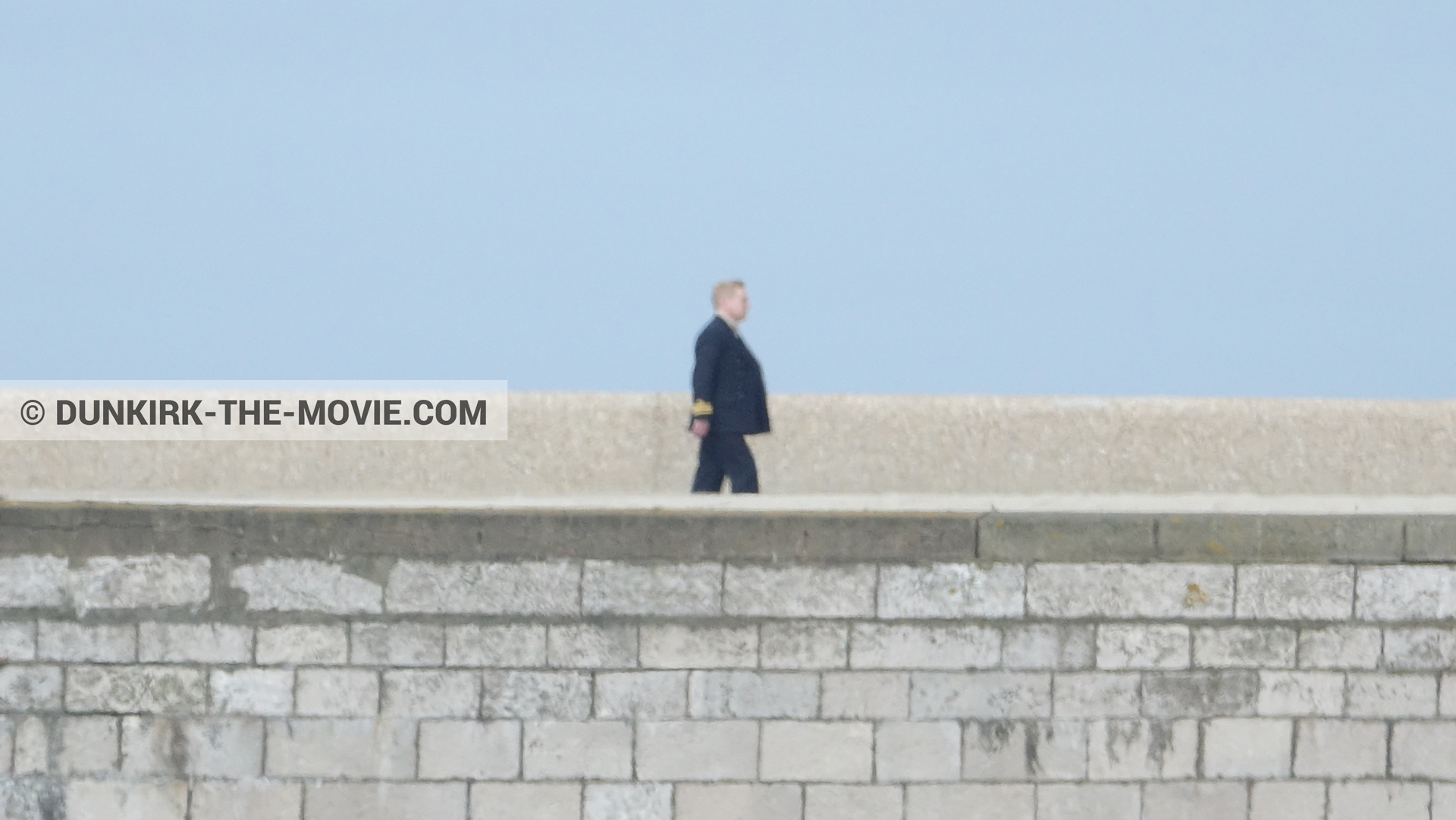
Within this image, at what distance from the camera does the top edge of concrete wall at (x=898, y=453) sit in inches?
420

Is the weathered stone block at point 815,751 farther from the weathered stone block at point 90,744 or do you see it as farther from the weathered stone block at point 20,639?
the weathered stone block at point 20,639

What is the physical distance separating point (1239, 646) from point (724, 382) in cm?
336

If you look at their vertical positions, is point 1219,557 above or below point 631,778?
above

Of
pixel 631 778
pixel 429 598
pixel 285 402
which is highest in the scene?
pixel 285 402

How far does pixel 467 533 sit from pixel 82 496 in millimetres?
1620

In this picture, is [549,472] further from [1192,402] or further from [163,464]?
[1192,402]

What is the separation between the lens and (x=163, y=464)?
1077 cm

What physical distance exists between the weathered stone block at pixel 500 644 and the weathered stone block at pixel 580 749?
0.83 feet

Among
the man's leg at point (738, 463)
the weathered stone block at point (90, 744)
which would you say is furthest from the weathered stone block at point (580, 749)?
the man's leg at point (738, 463)

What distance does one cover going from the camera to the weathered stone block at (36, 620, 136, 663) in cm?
696

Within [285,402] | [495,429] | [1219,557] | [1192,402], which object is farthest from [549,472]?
[1219,557]

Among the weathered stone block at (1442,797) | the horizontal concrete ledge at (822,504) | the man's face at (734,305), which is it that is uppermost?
the man's face at (734,305)

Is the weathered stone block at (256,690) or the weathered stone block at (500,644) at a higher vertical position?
the weathered stone block at (500,644)

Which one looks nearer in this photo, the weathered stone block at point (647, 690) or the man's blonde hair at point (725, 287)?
the weathered stone block at point (647, 690)
